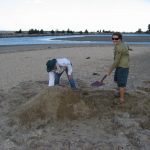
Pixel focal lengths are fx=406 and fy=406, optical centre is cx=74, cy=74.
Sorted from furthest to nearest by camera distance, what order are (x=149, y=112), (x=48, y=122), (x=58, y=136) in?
(x=149, y=112) < (x=48, y=122) < (x=58, y=136)

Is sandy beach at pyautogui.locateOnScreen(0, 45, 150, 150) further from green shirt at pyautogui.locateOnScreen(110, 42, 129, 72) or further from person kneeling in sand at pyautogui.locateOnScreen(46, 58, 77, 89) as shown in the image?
green shirt at pyautogui.locateOnScreen(110, 42, 129, 72)

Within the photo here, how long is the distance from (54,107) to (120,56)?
1857mm

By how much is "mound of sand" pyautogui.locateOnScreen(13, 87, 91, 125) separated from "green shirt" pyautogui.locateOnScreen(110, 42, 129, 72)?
3.67 ft

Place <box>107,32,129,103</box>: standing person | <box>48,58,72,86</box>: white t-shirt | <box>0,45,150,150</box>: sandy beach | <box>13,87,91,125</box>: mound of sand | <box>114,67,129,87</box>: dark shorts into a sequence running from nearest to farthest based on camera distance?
<box>0,45,150,150</box>: sandy beach
<box>13,87,91,125</box>: mound of sand
<box>107,32,129,103</box>: standing person
<box>114,67,129,87</box>: dark shorts
<box>48,58,72,86</box>: white t-shirt

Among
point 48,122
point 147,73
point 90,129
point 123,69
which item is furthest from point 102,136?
point 147,73

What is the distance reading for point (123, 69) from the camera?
886 centimetres

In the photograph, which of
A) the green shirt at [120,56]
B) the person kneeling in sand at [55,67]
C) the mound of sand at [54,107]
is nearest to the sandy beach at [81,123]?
the mound of sand at [54,107]

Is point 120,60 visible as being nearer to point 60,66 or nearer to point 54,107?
point 60,66

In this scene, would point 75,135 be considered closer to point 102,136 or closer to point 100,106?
point 102,136

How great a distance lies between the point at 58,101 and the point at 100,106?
0.99 metres

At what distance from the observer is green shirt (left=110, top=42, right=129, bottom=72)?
8.67 metres

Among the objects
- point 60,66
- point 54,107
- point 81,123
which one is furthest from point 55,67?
point 81,123

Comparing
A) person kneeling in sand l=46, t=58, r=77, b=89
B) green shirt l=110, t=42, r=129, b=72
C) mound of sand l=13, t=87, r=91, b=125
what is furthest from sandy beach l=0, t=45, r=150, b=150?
green shirt l=110, t=42, r=129, b=72

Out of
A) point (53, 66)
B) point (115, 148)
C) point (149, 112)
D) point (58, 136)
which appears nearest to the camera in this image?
point (115, 148)
